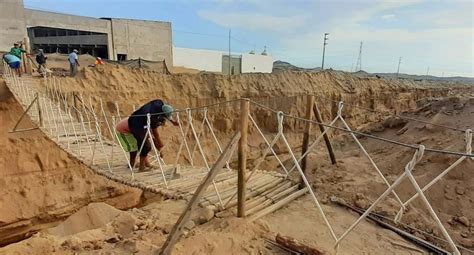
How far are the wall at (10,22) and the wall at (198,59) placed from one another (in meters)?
9.44

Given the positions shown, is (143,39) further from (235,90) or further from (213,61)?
(235,90)

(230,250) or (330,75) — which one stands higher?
(330,75)

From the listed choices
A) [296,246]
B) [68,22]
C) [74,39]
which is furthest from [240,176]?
[74,39]

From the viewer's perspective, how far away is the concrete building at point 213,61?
22.6m

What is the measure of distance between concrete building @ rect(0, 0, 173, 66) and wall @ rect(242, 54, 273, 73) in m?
6.01

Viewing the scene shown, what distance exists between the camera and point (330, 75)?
649 inches

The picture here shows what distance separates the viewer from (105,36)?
19406mm

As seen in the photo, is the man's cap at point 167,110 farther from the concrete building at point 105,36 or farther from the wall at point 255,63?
the wall at point 255,63

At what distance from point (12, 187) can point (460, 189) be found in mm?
8698

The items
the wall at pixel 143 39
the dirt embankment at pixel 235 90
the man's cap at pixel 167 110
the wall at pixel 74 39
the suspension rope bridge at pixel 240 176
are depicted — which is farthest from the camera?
the wall at pixel 143 39

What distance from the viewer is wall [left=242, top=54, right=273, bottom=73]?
24.1 m

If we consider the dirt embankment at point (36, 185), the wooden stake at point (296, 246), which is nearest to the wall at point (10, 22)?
the dirt embankment at point (36, 185)

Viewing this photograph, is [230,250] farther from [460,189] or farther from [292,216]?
[460,189]

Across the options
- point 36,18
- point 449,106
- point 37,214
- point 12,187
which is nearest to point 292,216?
point 449,106
